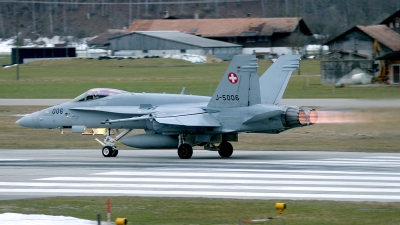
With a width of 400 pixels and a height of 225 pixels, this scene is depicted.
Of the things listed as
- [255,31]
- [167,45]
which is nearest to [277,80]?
[167,45]

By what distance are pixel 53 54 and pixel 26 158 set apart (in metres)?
84.8

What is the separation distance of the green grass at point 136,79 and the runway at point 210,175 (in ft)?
64.9

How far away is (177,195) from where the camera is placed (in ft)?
57.2

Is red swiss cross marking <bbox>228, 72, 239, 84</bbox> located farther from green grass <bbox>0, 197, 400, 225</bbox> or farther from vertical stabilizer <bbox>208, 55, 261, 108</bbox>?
green grass <bbox>0, 197, 400, 225</bbox>

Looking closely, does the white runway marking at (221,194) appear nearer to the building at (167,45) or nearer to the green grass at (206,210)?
the green grass at (206,210)

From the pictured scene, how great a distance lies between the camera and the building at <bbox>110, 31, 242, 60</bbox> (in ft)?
331

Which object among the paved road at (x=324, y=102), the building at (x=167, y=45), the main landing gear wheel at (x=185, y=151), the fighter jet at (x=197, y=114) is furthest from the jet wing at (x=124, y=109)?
the building at (x=167, y=45)

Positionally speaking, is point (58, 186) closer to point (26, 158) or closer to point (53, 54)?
point (26, 158)

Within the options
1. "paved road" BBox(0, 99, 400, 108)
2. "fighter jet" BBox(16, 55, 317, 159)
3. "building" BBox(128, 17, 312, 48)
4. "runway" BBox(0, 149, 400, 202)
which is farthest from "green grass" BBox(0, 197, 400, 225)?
"building" BBox(128, 17, 312, 48)

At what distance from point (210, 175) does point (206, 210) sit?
19.4 ft

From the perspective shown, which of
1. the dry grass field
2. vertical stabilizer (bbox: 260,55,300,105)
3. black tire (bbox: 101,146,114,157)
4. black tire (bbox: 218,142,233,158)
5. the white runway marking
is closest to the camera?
the white runway marking

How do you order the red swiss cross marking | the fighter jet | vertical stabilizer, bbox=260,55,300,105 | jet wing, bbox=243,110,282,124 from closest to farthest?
1. jet wing, bbox=243,110,282,124
2. the fighter jet
3. the red swiss cross marking
4. vertical stabilizer, bbox=260,55,300,105

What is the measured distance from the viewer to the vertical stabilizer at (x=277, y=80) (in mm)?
27625

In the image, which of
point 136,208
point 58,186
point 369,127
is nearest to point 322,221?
point 136,208
